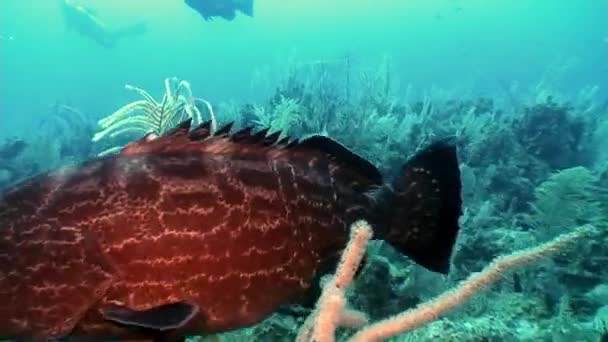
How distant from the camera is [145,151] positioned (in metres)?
2.79

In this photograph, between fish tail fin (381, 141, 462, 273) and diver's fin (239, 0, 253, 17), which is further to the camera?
diver's fin (239, 0, 253, 17)

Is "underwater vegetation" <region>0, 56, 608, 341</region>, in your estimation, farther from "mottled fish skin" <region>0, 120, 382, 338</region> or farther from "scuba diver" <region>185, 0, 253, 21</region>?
"scuba diver" <region>185, 0, 253, 21</region>

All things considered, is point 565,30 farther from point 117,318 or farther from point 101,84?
point 117,318

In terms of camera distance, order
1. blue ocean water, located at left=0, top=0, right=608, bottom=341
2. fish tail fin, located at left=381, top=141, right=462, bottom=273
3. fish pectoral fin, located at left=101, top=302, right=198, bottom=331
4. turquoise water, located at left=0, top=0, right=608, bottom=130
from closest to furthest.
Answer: fish pectoral fin, located at left=101, top=302, right=198, bottom=331
fish tail fin, located at left=381, top=141, right=462, bottom=273
blue ocean water, located at left=0, top=0, right=608, bottom=341
turquoise water, located at left=0, top=0, right=608, bottom=130

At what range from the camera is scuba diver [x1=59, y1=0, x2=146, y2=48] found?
4012cm

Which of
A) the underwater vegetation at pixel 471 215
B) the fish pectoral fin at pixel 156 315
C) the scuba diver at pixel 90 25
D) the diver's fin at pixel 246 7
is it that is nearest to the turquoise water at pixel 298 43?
the scuba diver at pixel 90 25

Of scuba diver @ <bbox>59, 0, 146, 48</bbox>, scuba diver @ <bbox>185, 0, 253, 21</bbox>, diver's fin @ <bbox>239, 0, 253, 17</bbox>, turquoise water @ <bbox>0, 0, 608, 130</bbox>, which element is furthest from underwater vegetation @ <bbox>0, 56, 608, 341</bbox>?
turquoise water @ <bbox>0, 0, 608, 130</bbox>

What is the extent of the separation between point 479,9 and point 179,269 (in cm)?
12682

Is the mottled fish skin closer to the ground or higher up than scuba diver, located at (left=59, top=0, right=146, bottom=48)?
higher up

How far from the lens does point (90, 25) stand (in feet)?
140

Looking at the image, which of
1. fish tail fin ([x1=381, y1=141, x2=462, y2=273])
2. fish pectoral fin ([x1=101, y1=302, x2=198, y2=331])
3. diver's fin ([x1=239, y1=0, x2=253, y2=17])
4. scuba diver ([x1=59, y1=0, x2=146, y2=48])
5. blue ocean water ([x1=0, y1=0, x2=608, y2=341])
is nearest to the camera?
fish pectoral fin ([x1=101, y1=302, x2=198, y2=331])

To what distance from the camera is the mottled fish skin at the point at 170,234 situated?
7.80 ft

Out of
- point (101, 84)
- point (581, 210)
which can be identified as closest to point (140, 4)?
point (101, 84)

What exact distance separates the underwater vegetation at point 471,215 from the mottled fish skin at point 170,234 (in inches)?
7.3
